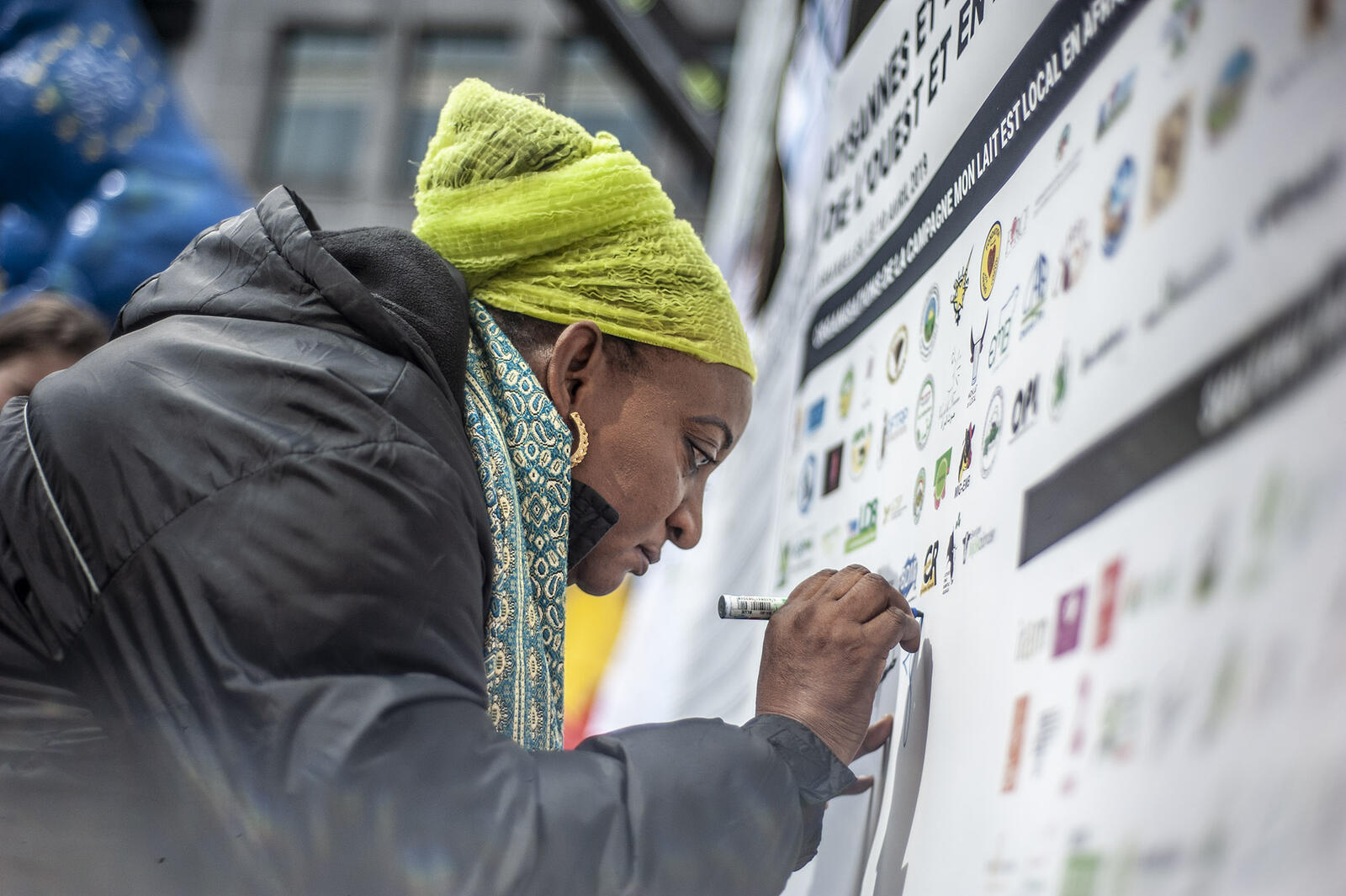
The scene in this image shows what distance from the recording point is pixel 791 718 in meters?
1.08

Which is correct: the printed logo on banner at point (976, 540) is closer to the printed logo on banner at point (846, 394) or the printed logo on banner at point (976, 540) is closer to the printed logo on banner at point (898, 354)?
the printed logo on banner at point (898, 354)

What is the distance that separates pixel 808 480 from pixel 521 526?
0.58 meters

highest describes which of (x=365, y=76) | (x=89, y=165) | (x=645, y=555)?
(x=365, y=76)

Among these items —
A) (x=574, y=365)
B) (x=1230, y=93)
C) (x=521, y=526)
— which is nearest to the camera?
(x=1230, y=93)

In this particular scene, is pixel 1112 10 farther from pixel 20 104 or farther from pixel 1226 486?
pixel 20 104

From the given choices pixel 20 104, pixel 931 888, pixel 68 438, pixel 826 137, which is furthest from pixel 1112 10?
pixel 20 104

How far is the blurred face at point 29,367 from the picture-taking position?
1977 mm

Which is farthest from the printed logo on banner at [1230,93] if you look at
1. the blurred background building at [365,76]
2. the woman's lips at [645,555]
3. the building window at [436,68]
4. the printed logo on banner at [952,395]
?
the building window at [436,68]

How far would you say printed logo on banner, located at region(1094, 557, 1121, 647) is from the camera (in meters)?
0.73

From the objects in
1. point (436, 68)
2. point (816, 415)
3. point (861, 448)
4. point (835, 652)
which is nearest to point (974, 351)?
point (835, 652)

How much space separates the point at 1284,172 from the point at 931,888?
623 millimetres

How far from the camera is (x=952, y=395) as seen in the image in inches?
44.1

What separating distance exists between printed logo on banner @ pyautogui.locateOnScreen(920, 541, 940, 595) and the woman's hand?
3 cm

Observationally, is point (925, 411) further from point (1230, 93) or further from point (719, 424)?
point (1230, 93)
